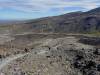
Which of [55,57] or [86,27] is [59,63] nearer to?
[55,57]

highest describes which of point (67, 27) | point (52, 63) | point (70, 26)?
point (70, 26)

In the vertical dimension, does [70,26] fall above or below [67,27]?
above

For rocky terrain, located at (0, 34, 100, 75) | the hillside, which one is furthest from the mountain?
rocky terrain, located at (0, 34, 100, 75)

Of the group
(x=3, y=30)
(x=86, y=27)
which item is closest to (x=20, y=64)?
(x=86, y=27)

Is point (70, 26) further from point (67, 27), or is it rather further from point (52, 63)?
point (52, 63)

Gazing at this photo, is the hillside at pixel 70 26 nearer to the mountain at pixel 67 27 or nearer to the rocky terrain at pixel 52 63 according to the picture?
the mountain at pixel 67 27

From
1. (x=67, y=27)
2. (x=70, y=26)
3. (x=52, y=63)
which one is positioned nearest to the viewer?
(x=52, y=63)

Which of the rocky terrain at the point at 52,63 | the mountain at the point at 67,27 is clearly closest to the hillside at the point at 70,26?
the mountain at the point at 67,27

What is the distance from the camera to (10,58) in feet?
235

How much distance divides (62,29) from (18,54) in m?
80.7

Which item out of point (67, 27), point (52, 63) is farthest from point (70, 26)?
point (52, 63)

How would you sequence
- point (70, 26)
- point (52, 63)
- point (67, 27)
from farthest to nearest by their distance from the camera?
point (67, 27), point (70, 26), point (52, 63)

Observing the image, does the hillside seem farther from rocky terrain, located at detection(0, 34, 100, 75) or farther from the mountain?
rocky terrain, located at detection(0, 34, 100, 75)

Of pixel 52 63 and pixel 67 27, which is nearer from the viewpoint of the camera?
pixel 52 63
